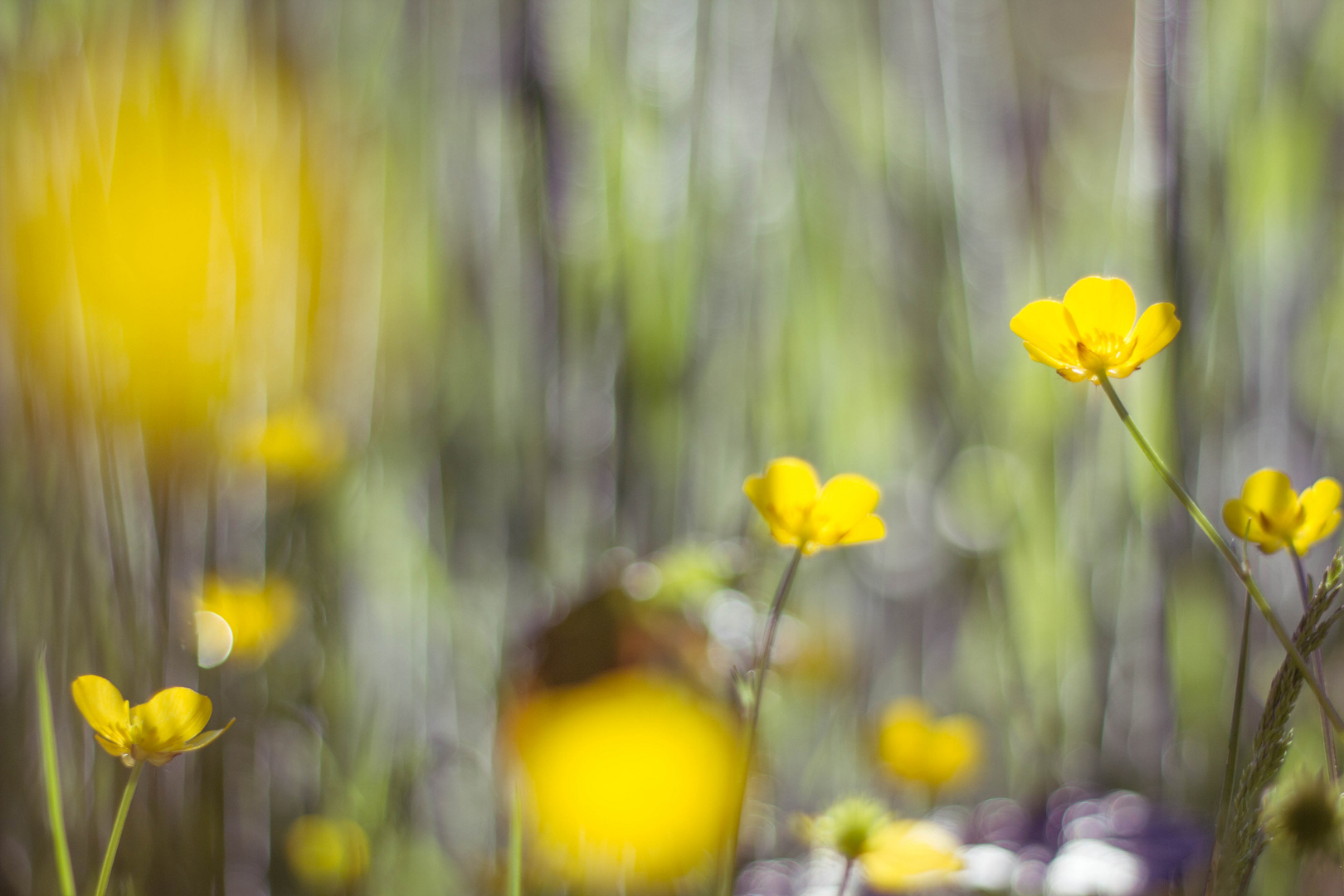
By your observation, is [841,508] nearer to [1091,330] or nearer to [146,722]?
[1091,330]

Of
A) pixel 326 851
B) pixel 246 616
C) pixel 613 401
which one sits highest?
pixel 613 401

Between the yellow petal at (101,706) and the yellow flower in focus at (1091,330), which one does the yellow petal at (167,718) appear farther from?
the yellow flower in focus at (1091,330)

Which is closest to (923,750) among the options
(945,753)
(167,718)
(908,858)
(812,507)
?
(945,753)

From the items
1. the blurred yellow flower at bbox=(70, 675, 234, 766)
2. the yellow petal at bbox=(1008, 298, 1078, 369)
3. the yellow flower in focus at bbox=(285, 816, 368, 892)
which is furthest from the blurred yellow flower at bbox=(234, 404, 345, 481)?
the yellow petal at bbox=(1008, 298, 1078, 369)

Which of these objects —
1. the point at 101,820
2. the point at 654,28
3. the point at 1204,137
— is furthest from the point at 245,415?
the point at 1204,137

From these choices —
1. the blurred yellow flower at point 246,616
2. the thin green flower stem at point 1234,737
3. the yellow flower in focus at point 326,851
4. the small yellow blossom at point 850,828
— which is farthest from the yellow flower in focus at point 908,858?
the blurred yellow flower at point 246,616
